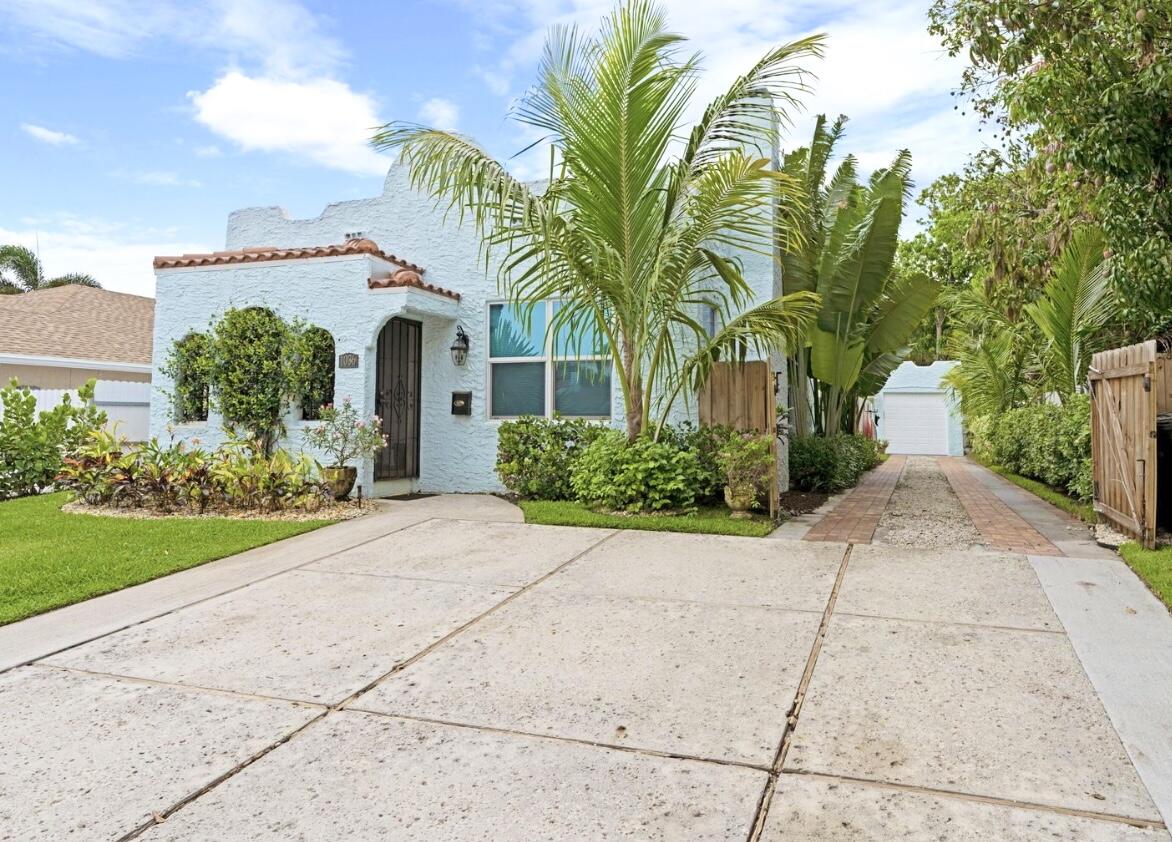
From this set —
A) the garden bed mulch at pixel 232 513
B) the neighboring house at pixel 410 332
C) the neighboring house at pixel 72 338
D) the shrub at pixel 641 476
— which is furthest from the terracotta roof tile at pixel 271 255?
the neighboring house at pixel 72 338

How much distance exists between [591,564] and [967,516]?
509 cm

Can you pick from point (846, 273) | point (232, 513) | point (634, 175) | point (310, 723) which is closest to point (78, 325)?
point (232, 513)

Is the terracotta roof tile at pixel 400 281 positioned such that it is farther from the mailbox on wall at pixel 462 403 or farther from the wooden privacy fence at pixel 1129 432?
the wooden privacy fence at pixel 1129 432

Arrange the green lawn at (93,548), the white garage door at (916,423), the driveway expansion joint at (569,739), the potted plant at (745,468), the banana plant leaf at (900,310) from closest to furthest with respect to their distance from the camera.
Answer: the driveway expansion joint at (569,739)
the green lawn at (93,548)
the potted plant at (745,468)
the banana plant leaf at (900,310)
the white garage door at (916,423)

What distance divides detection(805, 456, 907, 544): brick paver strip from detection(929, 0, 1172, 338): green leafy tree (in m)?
3.22

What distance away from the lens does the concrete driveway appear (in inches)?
90.4

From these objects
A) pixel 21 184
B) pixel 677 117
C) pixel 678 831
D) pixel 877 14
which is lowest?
pixel 678 831

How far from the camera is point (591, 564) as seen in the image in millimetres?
5734

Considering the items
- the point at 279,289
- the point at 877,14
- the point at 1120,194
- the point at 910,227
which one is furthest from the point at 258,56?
the point at 910,227

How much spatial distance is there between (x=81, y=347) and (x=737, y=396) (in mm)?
15902

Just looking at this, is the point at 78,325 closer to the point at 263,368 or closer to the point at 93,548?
the point at 263,368

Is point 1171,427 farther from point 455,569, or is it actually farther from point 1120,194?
point 455,569

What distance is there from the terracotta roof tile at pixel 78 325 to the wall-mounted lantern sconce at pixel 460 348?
424 inches

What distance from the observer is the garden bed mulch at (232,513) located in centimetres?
782
